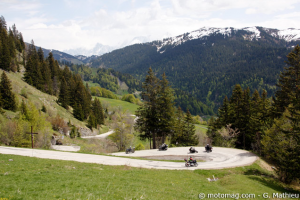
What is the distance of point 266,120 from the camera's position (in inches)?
1797

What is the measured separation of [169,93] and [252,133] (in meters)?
23.7

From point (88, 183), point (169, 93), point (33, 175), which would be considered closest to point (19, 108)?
point (169, 93)

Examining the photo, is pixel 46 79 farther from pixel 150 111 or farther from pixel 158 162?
pixel 158 162

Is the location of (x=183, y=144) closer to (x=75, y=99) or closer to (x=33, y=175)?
(x=33, y=175)

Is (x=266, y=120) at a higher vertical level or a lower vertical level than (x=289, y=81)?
lower

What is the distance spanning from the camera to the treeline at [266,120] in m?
27.8

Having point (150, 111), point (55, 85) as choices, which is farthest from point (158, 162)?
point (55, 85)

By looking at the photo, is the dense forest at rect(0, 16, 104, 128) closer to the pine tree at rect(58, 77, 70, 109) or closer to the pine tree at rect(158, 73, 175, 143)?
the pine tree at rect(58, 77, 70, 109)

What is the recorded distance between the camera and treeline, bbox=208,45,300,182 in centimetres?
2784

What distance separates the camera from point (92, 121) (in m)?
85.9

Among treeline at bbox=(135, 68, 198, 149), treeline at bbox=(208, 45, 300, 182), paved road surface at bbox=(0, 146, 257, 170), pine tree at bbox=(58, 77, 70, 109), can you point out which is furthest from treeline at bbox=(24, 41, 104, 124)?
treeline at bbox=(208, 45, 300, 182)

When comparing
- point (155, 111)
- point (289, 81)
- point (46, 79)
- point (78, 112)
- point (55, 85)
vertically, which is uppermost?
point (46, 79)

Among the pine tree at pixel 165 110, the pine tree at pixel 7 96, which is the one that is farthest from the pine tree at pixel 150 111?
the pine tree at pixel 7 96

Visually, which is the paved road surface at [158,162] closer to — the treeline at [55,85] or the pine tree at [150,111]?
the pine tree at [150,111]
